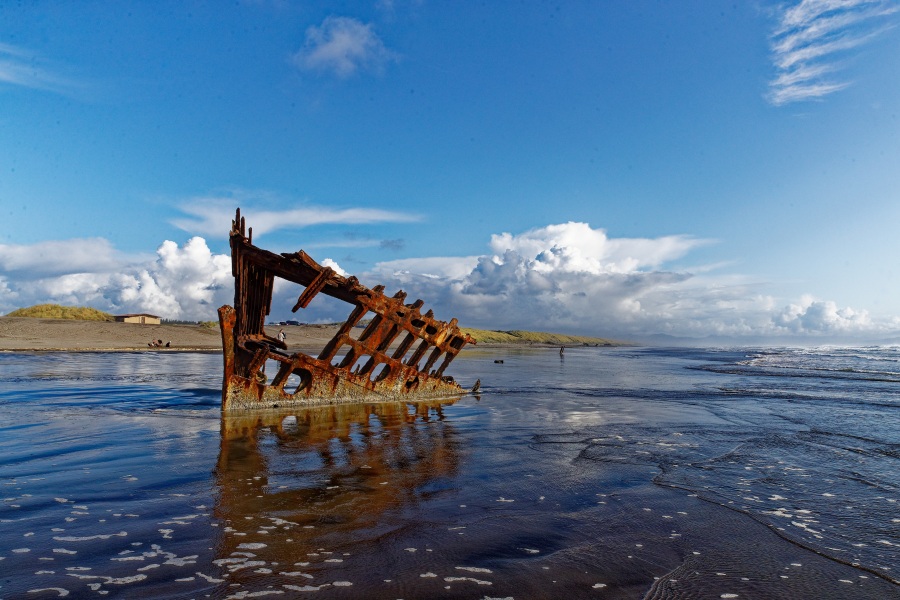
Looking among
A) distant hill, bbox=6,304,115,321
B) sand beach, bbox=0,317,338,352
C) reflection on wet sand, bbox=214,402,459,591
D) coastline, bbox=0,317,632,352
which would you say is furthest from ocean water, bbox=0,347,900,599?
distant hill, bbox=6,304,115,321

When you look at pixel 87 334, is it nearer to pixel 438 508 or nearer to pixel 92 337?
pixel 92 337

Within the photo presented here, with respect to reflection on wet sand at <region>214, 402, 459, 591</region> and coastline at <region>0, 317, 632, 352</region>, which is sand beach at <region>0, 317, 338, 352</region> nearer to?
coastline at <region>0, 317, 632, 352</region>

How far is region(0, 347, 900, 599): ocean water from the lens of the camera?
12.4 ft

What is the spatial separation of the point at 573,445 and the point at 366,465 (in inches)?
153

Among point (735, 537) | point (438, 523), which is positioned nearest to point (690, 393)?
point (735, 537)

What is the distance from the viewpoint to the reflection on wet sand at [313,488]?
3971mm

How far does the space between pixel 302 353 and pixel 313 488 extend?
7.83 meters

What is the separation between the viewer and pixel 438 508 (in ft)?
17.9

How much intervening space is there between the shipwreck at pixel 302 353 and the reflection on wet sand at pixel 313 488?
1365 mm

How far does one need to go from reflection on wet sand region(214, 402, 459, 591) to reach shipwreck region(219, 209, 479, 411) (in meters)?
1.36

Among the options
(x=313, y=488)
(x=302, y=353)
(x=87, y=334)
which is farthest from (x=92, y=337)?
(x=313, y=488)

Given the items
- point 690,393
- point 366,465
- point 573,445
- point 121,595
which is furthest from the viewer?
point 690,393

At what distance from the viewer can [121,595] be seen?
132 inches

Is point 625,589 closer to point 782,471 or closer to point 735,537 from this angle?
point 735,537
